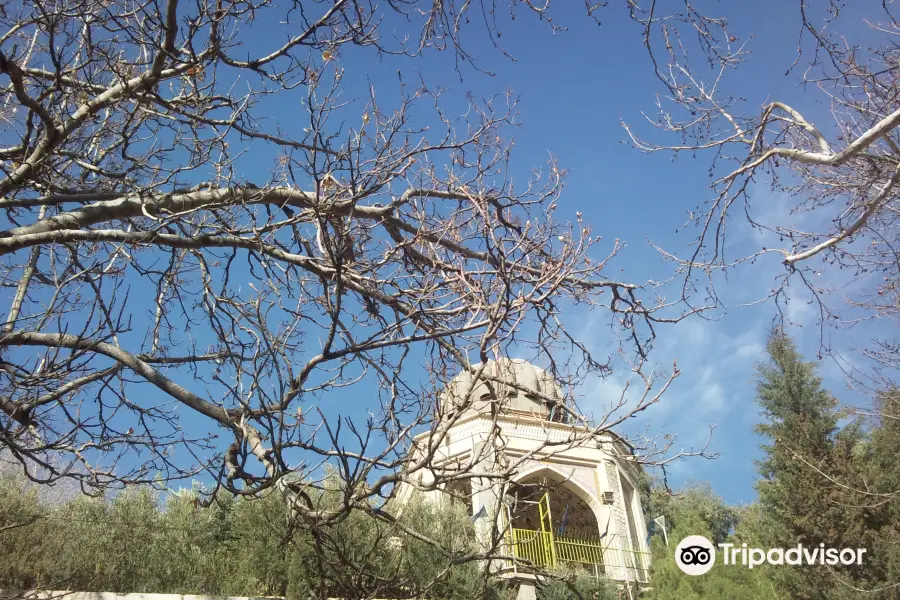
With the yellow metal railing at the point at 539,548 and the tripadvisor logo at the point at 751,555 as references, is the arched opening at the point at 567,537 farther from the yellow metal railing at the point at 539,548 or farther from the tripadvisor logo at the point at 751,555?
the tripadvisor logo at the point at 751,555

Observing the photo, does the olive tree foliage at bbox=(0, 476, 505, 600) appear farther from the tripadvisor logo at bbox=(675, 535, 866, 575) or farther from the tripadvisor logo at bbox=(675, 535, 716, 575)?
the tripadvisor logo at bbox=(675, 535, 866, 575)

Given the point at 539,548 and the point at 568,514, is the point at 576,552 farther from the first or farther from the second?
the point at 568,514

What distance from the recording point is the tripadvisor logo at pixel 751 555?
50.5ft

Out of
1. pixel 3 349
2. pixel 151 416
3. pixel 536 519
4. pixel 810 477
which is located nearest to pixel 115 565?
pixel 151 416

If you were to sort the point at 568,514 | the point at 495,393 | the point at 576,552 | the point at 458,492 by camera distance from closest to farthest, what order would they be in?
the point at 495,393
the point at 458,492
the point at 576,552
the point at 568,514

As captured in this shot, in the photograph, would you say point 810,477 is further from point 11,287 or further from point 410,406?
point 11,287

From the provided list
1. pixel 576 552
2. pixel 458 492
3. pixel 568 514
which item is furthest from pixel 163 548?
pixel 568 514

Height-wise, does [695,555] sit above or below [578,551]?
below

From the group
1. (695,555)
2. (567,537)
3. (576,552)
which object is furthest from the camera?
(567,537)

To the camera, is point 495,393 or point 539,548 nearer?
point 495,393

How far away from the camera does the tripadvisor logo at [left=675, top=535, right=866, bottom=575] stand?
1539cm

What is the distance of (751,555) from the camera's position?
1759cm

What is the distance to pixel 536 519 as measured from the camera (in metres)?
20.8

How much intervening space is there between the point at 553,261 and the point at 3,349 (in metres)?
3.75
